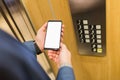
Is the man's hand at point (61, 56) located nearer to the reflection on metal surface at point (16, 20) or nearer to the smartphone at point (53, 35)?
the smartphone at point (53, 35)

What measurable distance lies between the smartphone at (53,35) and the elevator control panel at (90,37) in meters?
→ 0.10

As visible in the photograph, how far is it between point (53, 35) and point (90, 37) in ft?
0.62

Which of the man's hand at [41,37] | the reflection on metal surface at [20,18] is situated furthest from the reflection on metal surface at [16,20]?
the man's hand at [41,37]

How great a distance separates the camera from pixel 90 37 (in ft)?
2.91

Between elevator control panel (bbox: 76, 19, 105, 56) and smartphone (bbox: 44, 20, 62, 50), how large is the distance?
0.34 ft

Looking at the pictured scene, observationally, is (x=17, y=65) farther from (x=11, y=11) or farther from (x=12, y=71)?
(x=11, y=11)

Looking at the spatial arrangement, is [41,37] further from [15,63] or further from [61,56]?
[15,63]

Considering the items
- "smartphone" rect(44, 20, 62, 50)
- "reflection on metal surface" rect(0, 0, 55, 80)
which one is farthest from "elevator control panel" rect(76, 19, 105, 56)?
"reflection on metal surface" rect(0, 0, 55, 80)

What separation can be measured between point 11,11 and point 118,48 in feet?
1.62

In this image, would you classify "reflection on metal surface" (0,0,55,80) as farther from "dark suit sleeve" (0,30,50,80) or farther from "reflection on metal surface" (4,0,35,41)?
"dark suit sleeve" (0,30,50,80)

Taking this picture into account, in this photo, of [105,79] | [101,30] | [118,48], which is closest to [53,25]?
[101,30]

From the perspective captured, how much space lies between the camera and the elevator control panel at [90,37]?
0.85 metres

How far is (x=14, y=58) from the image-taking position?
0.60 metres

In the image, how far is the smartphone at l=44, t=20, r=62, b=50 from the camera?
765 millimetres
